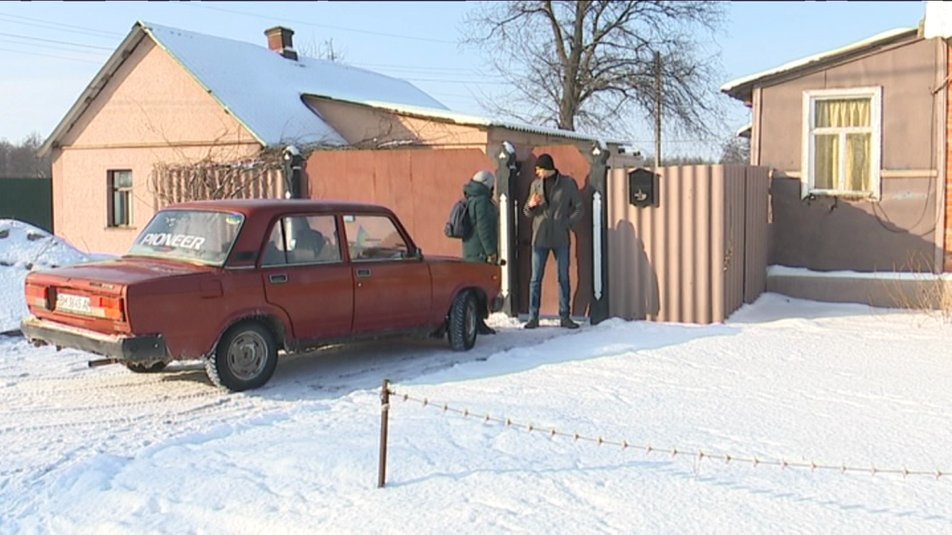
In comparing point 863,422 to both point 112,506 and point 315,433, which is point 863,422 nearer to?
point 315,433

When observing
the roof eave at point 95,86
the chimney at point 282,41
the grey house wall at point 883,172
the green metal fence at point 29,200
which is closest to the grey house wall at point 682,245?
the grey house wall at point 883,172

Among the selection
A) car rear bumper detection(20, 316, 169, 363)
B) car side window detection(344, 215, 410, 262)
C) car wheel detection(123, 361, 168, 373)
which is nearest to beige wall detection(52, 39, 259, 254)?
car side window detection(344, 215, 410, 262)

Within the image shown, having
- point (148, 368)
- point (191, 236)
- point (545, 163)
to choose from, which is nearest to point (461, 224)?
point (545, 163)

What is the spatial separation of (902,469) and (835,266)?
23.4ft

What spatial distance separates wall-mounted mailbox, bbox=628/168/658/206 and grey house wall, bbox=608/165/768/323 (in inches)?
2.6

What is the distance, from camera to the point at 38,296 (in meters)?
7.04

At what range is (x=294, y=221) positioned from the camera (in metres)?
7.59

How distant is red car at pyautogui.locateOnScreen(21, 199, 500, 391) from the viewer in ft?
21.3

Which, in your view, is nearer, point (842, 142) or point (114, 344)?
point (114, 344)

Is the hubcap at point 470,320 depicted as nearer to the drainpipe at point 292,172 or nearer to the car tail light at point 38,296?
the car tail light at point 38,296

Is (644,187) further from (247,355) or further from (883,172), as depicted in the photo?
(247,355)

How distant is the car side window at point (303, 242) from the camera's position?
7.35m

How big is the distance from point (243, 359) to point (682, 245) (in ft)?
16.8

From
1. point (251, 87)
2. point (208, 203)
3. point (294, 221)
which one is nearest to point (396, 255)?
point (294, 221)
